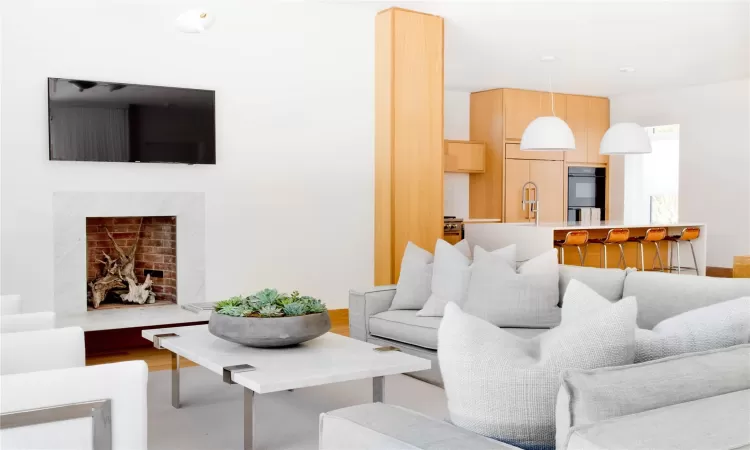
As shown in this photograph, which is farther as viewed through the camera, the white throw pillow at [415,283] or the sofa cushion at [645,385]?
the white throw pillow at [415,283]

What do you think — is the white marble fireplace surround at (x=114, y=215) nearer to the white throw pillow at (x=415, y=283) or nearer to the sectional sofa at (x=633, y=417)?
the white throw pillow at (x=415, y=283)

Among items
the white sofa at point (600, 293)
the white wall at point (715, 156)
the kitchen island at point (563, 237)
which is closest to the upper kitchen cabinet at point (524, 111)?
the white wall at point (715, 156)

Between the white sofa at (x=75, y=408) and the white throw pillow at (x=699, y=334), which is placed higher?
the white throw pillow at (x=699, y=334)

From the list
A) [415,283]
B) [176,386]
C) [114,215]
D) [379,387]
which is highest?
[114,215]

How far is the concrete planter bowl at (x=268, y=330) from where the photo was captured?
3.37 metres

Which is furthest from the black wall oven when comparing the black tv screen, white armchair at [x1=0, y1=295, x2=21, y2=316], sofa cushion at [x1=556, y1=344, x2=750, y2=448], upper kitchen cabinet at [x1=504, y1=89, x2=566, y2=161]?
sofa cushion at [x1=556, y1=344, x2=750, y2=448]

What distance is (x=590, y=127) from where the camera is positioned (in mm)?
11266

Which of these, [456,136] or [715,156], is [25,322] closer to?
[456,136]

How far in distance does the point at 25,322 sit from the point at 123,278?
3075 mm

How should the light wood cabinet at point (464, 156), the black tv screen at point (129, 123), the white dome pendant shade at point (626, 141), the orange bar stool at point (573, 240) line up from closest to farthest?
1. the black tv screen at point (129, 123)
2. the orange bar stool at point (573, 240)
3. the white dome pendant shade at point (626, 141)
4. the light wood cabinet at point (464, 156)

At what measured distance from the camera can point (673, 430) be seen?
1.37 metres

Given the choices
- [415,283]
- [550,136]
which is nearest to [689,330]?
[415,283]

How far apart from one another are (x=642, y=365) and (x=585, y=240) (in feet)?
20.8

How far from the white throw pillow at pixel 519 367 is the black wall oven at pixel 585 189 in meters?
9.67
